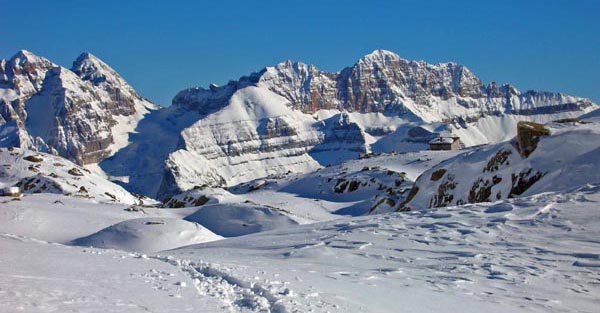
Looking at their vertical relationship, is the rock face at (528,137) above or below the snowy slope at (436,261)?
above

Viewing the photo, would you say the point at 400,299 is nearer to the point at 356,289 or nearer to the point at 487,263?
the point at 356,289

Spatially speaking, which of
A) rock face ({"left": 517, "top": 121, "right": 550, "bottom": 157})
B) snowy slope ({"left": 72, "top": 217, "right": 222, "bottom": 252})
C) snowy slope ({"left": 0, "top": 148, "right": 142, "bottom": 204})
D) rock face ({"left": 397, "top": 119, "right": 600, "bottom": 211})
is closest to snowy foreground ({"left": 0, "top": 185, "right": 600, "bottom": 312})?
rock face ({"left": 397, "top": 119, "right": 600, "bottom": 211})

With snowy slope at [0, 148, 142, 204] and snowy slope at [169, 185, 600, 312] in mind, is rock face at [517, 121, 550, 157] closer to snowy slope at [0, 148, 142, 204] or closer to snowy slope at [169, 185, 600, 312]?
snowy slope at [169, 185, 600, 312]

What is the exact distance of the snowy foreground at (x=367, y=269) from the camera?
10.4 meters

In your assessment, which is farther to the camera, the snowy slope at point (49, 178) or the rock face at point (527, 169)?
the snowy slope at point (49, 178)

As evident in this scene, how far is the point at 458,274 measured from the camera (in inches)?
571

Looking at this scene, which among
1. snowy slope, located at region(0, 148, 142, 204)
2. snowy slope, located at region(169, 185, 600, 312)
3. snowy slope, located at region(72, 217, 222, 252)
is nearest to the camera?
snowy slope, located at region(169, 185, 600, 312)

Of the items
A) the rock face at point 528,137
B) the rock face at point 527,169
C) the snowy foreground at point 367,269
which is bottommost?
the snowy foreground at point 367,269

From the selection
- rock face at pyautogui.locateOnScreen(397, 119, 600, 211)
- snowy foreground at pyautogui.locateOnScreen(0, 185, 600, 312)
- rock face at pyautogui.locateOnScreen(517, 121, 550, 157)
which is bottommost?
snowy foreground at pyautogui.locateOnScreen(0, 185, 600, 312)

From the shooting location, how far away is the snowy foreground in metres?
10.4

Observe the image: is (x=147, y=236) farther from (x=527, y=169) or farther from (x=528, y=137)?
(x=528, y=137)

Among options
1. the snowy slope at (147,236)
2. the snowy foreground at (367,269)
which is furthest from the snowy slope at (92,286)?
the snowy slope at (147,236)

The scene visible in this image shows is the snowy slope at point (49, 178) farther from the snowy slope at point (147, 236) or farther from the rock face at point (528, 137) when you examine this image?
the rock face at point (528, 137)

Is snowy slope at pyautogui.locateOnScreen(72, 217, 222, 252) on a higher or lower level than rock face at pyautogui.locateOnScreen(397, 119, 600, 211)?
lower
